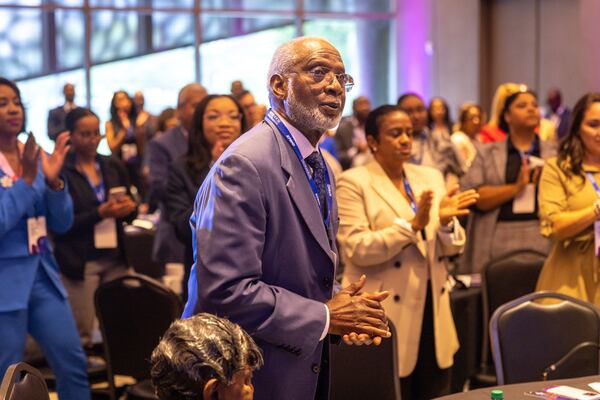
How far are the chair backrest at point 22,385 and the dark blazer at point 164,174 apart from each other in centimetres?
281

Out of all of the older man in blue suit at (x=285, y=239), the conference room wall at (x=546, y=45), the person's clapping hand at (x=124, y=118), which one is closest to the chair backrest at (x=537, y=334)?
the older man in blue suit at (x=285, y=239)

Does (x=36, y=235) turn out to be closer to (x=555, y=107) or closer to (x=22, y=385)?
(x=22, y=385)

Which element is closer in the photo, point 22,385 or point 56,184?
point 22,385

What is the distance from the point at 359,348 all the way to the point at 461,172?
3671mm

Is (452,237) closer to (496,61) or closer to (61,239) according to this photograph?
(61,239)

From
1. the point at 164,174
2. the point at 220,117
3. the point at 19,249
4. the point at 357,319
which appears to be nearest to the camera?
the point at 357,319

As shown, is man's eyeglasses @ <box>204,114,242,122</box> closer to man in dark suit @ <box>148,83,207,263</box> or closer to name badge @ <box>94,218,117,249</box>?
name badge @ <box>94,218,117,249</box>

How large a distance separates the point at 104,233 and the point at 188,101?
1503 mm

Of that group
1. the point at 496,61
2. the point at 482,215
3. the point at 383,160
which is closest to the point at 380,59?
the point at 496,61

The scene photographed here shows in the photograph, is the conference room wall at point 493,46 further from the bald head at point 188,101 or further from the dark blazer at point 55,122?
the dark blazer at point 55,122

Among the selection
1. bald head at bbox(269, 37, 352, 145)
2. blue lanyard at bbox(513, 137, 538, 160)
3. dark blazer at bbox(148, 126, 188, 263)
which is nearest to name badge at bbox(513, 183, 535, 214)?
blue lanyard at bbox(513, 137, 538, 160)

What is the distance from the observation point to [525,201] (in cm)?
520

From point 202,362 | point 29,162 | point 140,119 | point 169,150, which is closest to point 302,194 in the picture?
point 202,362

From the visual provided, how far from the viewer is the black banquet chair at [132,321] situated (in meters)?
4.31
